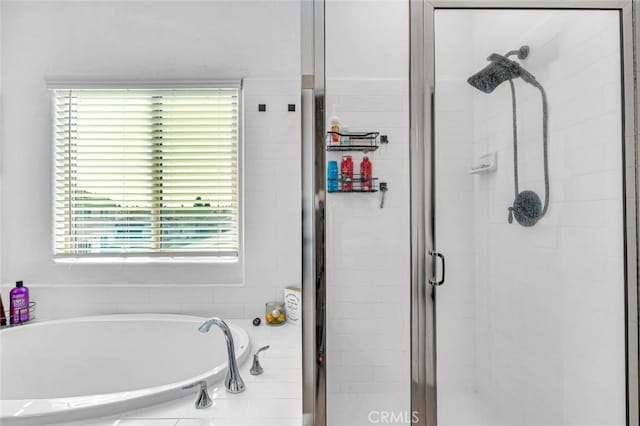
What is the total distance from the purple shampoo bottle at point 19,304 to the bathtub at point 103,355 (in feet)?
0.28

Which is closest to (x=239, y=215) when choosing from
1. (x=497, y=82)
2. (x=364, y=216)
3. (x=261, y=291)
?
(x=261, y=291)


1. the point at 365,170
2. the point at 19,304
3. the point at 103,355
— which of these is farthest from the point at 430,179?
the point at 19,304

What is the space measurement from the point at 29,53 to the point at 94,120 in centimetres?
50

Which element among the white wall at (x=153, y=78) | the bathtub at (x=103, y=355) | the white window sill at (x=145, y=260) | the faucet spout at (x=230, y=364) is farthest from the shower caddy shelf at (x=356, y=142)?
the white window sill at (x=145, y=260)

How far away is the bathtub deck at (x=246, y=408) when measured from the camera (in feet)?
3.12

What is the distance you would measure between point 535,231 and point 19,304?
2.34 metres

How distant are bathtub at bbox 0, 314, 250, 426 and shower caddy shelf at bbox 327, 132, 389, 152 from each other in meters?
1.01

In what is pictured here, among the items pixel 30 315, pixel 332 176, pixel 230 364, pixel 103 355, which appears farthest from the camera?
pixel 30 315

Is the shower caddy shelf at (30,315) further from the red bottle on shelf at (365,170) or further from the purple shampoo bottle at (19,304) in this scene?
the red bottle on shelf at (365,170)

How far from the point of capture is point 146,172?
1.85 m

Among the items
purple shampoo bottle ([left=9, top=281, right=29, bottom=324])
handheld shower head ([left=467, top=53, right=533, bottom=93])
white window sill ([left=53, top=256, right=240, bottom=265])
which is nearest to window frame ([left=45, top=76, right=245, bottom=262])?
white window sill ([left=53, top=256, right=240, bottom=265])

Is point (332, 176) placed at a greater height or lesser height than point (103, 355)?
greater

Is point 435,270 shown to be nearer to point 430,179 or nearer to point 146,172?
point 430,179

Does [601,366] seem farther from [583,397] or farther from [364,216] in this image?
[364,216]
